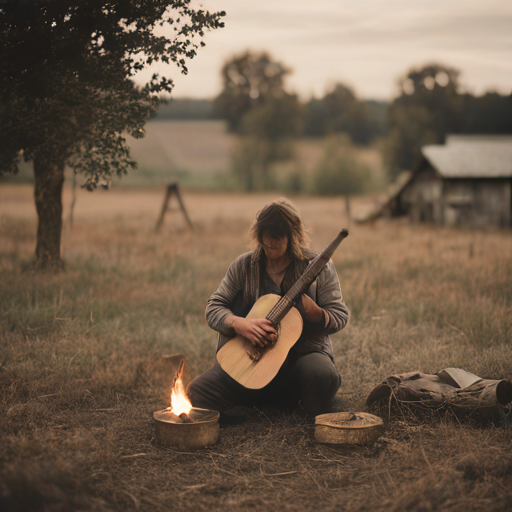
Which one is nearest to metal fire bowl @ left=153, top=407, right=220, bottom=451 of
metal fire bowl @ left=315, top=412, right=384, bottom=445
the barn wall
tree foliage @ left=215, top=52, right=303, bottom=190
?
metal fire bowl @ left=315, top=412, right=384, bottom=445

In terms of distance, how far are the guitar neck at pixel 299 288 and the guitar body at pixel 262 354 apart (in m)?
0.11

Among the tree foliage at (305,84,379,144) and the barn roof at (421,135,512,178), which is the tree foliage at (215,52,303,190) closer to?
the tree foliage at (305,84,379,144)

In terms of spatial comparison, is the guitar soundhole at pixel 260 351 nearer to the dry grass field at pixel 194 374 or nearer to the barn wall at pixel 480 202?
the dry grass field at pixel 194 374

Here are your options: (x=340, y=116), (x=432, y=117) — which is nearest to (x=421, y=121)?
(x=432, y=117)

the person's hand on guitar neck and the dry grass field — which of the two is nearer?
the dry grass field

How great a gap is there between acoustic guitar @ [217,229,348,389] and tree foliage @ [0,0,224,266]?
354 centimetres

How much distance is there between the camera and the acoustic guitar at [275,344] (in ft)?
12.8

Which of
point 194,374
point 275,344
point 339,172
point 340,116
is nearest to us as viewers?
point 275,344

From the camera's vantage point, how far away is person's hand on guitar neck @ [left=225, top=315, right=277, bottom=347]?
385cm

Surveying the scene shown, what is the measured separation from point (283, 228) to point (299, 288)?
48 cm

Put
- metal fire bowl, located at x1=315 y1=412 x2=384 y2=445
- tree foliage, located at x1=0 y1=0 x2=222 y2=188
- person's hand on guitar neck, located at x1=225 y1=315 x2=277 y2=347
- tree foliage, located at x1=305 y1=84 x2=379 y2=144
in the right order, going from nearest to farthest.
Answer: metal fire bowl, located at x1=315 y1=412 x2=384 y2=445, person's hand on guitar neck, located at x1=225 y1=315 x2=277 y2=347, tree foliage, located at x1=0 y1=0 x2=222 y2=188, tree foliage, located at x1=305 y1=84 x2=379 y2=144

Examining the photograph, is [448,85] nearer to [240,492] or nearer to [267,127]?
[267,127]

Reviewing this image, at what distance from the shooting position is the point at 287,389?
4.28 meters

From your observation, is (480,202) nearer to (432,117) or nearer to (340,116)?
(432,117)
